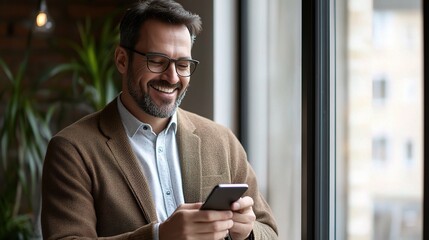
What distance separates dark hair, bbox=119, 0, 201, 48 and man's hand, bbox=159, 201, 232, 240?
0.53m

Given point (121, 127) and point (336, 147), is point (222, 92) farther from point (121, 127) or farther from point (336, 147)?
point (121, 127)

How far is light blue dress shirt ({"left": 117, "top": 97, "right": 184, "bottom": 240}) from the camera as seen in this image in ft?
8.32

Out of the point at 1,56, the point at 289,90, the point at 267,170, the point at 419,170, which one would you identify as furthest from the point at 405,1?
the point at 1,56

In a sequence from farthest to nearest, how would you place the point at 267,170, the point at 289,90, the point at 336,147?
the point at 267,170, the point at 289,90, the point at 336,147

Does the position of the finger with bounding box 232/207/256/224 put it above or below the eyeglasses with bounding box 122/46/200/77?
below

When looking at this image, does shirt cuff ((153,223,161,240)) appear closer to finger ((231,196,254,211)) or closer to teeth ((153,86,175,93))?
finger ((231,196,254,211))

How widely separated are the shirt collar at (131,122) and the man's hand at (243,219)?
359mm

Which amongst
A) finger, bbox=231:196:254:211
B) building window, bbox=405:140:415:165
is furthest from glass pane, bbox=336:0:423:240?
finger, bbox=231:196:254:211

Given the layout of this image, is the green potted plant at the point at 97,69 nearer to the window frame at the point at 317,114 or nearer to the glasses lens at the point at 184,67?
the window frame at the point at 317,114

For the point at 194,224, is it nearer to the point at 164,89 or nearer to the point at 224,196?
the point at 224,196

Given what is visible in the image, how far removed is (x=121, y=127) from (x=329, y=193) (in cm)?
109

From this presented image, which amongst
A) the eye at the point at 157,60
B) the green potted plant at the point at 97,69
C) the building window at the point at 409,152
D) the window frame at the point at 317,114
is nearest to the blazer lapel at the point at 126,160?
the eye at the point at 157,60

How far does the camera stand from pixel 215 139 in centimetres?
269

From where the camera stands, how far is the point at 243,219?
2400mm
